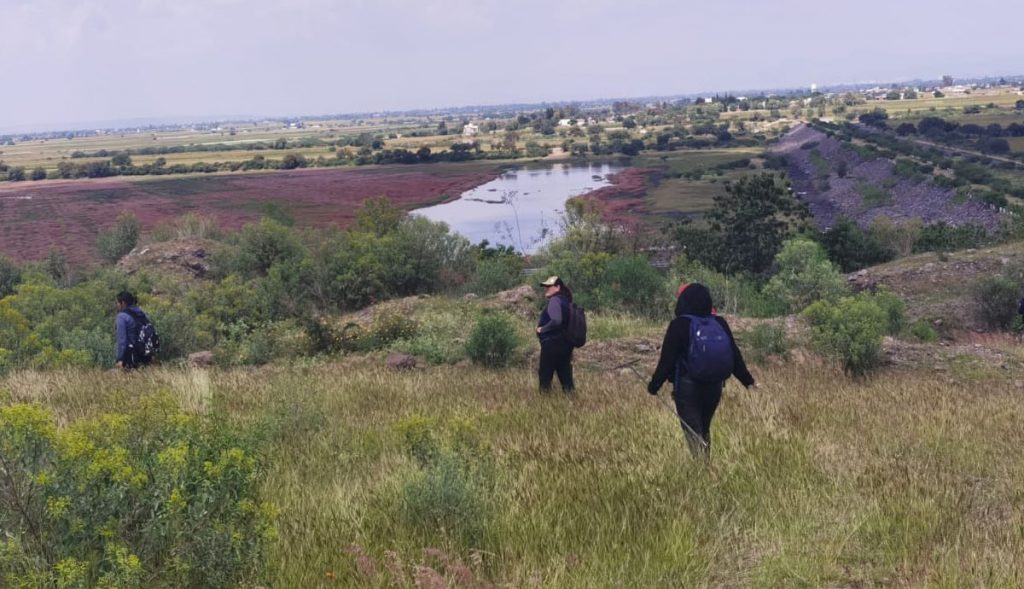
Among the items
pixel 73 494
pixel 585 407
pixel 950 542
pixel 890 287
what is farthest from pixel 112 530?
pixel 890 287

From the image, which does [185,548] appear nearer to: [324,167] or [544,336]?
[544,336]

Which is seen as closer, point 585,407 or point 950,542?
point 950,542

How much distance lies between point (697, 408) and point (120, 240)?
43.9m

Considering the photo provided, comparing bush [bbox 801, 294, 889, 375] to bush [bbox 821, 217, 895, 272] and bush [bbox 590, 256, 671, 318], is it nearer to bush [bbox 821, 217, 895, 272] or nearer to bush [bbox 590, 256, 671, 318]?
bush [bbox 590, 256, 671, 318]

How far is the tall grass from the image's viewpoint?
3.57 metres

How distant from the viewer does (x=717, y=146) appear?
365 ft

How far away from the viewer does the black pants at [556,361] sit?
728 centimetres

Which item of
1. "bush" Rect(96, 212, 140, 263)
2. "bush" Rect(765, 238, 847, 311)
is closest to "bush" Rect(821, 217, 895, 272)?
"bush" Rect(765, 238, 847, 311)

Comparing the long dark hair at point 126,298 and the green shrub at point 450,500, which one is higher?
the long dark hair at point 126,298

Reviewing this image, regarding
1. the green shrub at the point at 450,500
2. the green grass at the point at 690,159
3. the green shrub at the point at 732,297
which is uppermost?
the green shrub at the point at 450,500

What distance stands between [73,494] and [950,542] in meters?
4.10

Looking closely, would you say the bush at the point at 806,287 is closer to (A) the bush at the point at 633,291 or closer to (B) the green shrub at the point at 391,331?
(A) the bush at the point at 633,291

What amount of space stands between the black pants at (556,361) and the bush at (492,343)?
2.91m

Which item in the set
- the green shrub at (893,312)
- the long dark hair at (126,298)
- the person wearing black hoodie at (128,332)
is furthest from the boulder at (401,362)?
the green shrub at (893,312)
